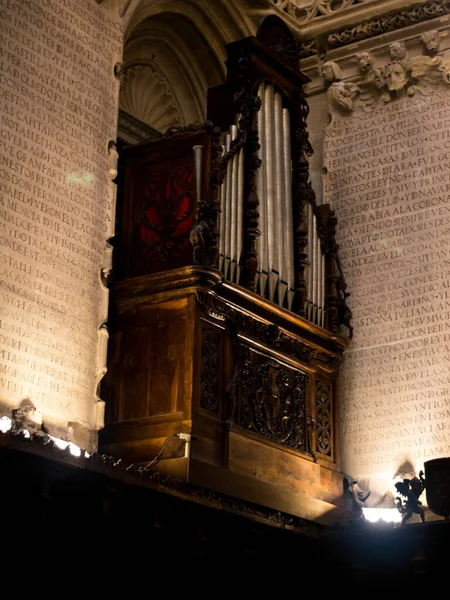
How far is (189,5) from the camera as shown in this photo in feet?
53.3

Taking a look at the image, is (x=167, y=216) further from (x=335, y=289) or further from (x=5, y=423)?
(x=5, y=423)

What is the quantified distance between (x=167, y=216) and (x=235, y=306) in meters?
1.08

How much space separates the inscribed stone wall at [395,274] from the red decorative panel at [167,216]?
2840 mm

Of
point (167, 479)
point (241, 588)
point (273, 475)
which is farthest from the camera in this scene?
point (273, 475)

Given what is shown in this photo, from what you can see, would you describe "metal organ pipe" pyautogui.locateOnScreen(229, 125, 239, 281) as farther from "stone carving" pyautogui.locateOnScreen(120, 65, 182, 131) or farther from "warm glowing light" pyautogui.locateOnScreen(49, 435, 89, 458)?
"stone carving" pyautogui.locateOnScreen(120, 65, 182, 131)

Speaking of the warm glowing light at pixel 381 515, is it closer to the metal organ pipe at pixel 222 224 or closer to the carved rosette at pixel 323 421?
the carved rosette at pixel 323 421

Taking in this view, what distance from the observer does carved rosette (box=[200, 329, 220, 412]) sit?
12.6 meters

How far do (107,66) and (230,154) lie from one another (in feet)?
4.81

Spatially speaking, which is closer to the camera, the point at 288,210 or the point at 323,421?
the point at 323,421

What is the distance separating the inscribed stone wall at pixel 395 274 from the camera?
14.4 meters

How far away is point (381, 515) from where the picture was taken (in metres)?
14.0

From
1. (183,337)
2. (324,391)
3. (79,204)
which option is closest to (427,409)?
(324,391)

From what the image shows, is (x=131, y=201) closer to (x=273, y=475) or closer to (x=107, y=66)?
(x=107, y=66)

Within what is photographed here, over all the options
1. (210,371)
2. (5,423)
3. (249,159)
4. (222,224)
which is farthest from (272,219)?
(5,423)
